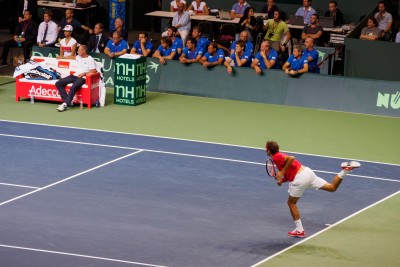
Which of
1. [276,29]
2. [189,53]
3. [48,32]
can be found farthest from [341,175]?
[48,32]

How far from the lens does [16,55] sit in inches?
1371

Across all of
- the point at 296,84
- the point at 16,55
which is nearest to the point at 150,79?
the point at 296,84

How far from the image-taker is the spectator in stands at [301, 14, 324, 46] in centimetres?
3134

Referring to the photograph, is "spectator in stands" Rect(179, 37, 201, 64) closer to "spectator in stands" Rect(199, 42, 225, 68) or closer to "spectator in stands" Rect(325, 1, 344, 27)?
"spectator in stands" Rect(199, 42, 225, 68)

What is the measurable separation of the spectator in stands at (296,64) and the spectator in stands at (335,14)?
519cm

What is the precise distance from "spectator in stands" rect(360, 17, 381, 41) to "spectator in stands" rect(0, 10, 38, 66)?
978 centimetres

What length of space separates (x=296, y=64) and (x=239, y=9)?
686 cm

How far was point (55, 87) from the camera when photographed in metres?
28.1

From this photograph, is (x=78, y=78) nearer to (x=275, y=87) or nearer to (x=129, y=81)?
(x=129, y=81)

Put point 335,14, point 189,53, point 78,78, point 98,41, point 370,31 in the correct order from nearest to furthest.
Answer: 1. point 78,78
2. point 189,53
3. point 370,31
4. point 98,41
5. point 335,14

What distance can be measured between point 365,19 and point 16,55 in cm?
1115

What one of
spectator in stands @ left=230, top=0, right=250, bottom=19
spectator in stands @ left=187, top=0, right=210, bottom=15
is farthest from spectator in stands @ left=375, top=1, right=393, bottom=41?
spectator in stands @ left=187, top=0, right=210, bottom=15

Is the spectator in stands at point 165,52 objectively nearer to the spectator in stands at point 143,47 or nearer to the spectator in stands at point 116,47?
the spectator in stands at point 143,47

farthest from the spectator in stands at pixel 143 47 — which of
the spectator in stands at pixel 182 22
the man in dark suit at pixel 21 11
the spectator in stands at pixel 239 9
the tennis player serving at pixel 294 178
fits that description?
the tennis player serving at pixel 294 178
